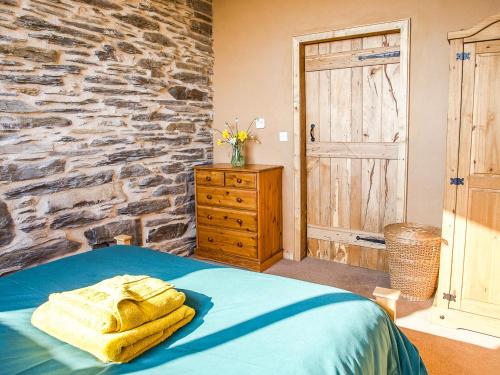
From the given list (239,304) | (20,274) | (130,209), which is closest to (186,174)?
(130,209)

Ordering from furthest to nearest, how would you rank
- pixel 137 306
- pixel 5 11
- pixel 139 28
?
pixel 139 28
pixel 5 11
pixel 137 306

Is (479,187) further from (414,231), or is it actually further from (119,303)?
(119,303)

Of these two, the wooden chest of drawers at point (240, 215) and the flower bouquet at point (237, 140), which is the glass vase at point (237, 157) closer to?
the flower bouquet at point (237, 140)

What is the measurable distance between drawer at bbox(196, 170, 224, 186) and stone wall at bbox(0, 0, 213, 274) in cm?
19

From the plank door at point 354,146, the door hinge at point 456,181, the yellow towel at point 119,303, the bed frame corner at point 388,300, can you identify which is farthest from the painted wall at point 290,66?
the yellow towel at point 119,303

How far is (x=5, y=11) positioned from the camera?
8.17 feet

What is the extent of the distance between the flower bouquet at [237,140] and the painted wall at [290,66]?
0.34 feet

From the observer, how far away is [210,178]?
12.4ft

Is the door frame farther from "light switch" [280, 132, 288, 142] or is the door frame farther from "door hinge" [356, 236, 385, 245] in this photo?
"door hinge" [356, 236, 385, 245]

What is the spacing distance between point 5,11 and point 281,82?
2.31 m

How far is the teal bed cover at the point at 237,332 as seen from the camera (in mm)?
1072

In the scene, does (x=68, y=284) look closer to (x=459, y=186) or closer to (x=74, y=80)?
(x=74, y=80)

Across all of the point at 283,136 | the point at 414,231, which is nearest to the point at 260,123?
the point at 283,136

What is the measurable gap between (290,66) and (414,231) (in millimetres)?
1905
